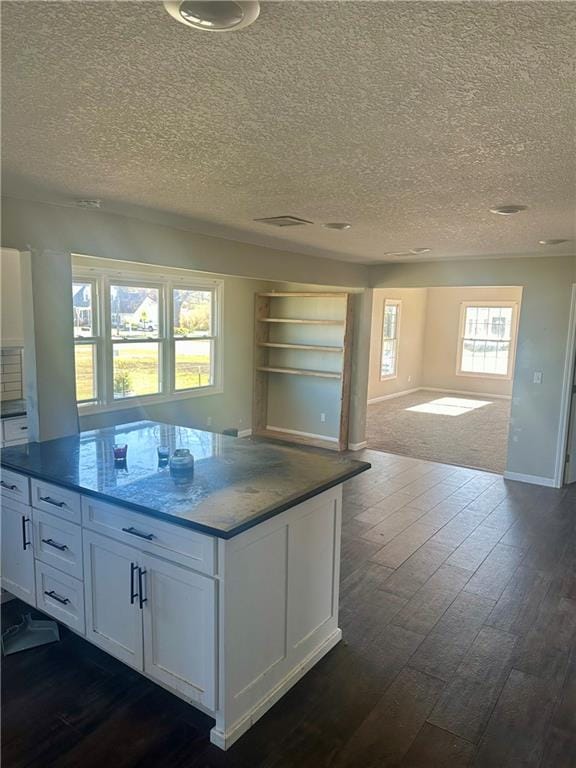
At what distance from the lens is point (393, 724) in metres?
2.25

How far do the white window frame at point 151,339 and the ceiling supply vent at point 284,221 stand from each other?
2.48 meters

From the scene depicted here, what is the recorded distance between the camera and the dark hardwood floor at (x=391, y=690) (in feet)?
6.88

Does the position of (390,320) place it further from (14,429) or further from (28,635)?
(28,635)

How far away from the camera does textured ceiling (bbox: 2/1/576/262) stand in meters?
1.09

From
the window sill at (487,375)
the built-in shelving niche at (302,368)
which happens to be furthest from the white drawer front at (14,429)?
the window sill at (487,375)

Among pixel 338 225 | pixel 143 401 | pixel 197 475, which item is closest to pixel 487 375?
pixel 143 401

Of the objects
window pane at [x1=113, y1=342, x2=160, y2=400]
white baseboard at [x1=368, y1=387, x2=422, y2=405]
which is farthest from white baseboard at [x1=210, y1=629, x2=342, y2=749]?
white baseboard at [x1=368, y1=387, x2=422, y2=405]

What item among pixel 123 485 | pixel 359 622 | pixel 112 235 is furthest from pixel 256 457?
pixel 112 235

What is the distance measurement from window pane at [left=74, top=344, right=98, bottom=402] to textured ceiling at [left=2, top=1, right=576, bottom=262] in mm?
2709

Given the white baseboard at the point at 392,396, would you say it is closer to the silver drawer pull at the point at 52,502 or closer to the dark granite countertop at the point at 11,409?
the dark granite countertop at the point at 11,409

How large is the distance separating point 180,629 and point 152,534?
1.39ft

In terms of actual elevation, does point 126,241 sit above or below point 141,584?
above

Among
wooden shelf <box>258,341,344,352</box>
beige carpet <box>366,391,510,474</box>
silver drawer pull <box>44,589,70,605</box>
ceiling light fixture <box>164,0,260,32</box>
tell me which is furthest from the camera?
wooden shelf <box>258,341,344,352</box>

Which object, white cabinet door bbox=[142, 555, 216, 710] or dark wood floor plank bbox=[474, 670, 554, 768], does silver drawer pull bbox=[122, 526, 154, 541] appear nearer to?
white cabinet door bbox=[142, 555, 216, 710]
